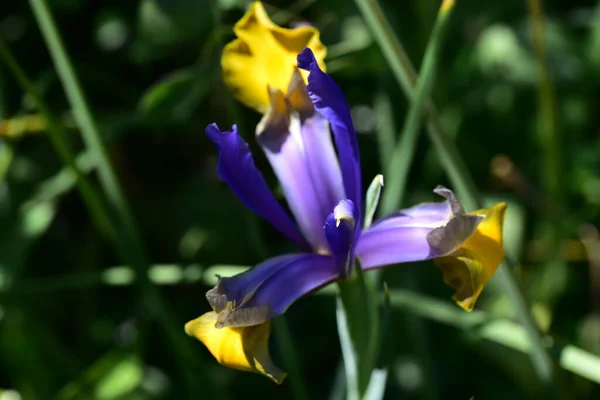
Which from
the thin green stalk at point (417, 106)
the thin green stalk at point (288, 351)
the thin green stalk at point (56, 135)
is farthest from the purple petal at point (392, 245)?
the thin green stalk at point (56, 135)

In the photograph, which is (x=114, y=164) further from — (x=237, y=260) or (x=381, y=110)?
(x=381, y=110)

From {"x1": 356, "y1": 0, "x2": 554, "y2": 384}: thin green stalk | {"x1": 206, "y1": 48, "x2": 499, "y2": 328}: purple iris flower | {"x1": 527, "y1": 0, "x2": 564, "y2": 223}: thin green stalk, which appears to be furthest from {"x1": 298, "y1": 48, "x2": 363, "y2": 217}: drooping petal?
{"x1": 527, "y1": 0, "x2": 564, "y2": 223}: thin green stalk

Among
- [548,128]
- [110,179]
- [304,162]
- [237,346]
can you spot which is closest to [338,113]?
[304,162]

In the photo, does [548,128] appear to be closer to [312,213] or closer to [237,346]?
[312,213]

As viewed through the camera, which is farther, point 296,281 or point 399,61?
point 399,61

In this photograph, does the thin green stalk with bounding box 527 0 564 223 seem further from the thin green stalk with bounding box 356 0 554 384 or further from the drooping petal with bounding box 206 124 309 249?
the drooping petal with bounding box 206 124 309 249

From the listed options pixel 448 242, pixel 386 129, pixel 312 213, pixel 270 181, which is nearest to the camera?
pixel 448 242

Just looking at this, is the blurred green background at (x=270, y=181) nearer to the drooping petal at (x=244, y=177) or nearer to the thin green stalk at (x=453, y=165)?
the thin green stalk at (x=453, y=165)
